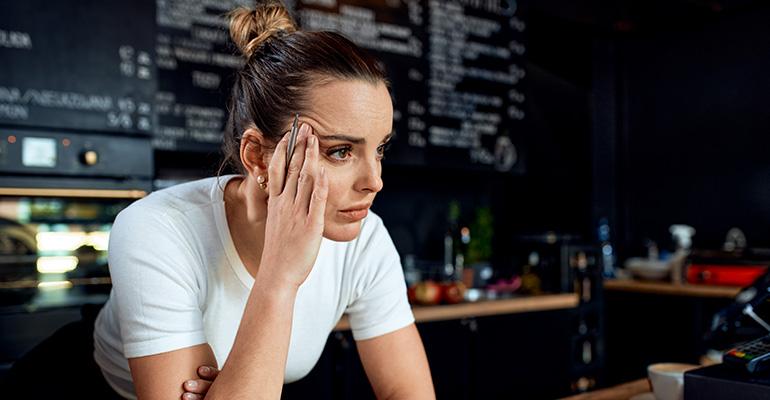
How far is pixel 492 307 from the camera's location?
303 cm

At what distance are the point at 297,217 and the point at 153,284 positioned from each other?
0.87 ft

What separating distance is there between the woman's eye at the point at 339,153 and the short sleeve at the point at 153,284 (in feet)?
1.03

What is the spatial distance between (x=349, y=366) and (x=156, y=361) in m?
1.59

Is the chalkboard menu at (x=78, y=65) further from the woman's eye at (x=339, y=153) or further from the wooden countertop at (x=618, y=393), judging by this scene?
the wooden countertop at (x=618, y=393)

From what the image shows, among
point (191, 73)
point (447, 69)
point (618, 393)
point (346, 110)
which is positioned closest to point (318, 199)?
point (346, 110)

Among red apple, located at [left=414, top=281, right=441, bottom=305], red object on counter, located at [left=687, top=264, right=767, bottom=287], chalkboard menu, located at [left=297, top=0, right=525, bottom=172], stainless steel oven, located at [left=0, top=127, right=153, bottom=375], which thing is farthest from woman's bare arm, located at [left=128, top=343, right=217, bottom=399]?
red object on counter, located at [left=687, top=264, right=767, bottom=287]

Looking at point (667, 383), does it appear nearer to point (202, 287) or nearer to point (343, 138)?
point (343, 138)

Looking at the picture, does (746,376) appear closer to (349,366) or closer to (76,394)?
(76,394)

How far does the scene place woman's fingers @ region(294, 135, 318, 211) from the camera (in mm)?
1037

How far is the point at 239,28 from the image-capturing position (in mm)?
1298

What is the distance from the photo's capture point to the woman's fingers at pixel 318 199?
1.04m

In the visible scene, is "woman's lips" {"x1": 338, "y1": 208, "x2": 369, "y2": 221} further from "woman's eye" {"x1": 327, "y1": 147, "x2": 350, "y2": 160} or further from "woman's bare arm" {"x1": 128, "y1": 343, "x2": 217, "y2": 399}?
"woman's bare arm" {"x1": 128, "y1": 343, "x2": 217, "y2": 399}

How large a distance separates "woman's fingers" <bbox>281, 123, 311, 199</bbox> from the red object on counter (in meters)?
3.28

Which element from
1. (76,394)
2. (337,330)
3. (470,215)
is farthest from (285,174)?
(470,215)
